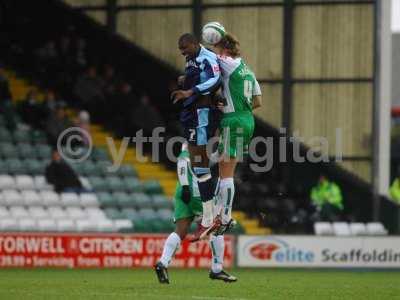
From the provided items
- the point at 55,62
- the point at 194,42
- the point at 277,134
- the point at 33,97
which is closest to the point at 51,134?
the point at 33,97

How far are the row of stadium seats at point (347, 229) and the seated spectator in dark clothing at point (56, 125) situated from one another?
5613 mm

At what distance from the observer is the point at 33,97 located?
84.2 ft

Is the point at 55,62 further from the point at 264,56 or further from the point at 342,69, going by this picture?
the point at 342,69

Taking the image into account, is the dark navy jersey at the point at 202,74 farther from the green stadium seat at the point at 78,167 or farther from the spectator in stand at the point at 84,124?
the spectator in stand at the point at 84,124

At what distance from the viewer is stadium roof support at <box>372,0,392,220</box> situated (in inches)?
1005

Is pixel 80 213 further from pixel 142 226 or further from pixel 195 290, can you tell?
pixel 195 290

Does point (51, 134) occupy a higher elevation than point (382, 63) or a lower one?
lower

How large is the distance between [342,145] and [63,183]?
243 inches

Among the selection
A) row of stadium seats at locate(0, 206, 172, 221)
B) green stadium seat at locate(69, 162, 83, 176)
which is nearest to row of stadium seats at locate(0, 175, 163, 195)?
green stadium seat at locate(69, 162, 83, 176)

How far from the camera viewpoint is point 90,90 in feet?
88.6

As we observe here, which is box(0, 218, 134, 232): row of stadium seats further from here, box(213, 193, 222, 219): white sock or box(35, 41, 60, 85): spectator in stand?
box(213, 193, 222, 219): white sock

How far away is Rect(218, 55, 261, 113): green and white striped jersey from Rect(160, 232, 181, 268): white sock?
1.48 meters

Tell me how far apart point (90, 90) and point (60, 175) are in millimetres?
3671

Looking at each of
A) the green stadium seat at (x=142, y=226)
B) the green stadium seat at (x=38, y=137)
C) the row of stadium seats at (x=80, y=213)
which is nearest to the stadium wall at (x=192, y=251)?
the green stadium seat at (x=142, y=226)
